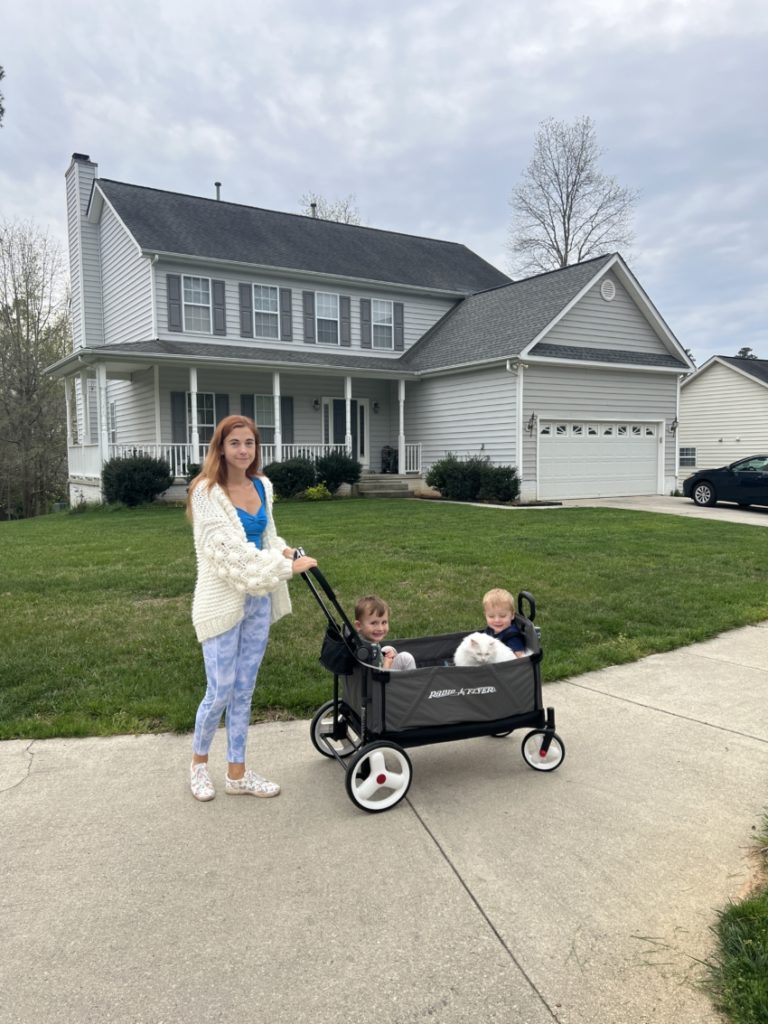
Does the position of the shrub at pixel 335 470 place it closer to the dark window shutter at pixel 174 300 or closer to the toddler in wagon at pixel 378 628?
the dark window shutter at pixel 174 300

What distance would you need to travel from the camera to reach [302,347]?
829 inches

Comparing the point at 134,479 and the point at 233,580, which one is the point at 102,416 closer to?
the point at 134,479

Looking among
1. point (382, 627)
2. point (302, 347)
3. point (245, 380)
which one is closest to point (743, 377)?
point (302, 347)

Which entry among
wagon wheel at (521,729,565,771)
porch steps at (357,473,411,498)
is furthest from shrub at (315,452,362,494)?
wagon wheel at (521,729,565,771)

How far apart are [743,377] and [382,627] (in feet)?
97.0

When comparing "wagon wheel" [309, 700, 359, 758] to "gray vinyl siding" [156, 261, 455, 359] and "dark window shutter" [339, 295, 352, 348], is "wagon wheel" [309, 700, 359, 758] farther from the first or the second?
"dark window shutter" [339, 295, 352, 348]

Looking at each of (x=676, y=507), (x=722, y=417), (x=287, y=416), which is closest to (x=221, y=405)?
(x=287, y=416)

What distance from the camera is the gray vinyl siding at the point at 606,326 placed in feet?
60.5

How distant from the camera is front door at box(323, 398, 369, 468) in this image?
21.8m

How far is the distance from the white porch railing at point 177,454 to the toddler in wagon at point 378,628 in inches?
525

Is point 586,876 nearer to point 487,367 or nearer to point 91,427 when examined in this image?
point 487,367

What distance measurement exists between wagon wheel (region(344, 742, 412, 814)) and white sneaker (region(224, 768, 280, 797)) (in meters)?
0.38

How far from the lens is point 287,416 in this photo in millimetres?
20922

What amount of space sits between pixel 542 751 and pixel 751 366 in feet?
99.6
